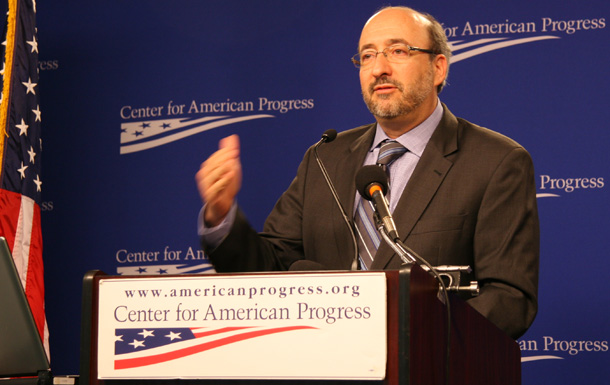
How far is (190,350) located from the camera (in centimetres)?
140

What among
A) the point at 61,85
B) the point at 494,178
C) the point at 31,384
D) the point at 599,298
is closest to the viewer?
the point at 31,384

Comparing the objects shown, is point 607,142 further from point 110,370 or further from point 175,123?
point 110,370

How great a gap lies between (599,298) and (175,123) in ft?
7.47

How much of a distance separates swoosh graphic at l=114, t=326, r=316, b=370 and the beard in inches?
51.0

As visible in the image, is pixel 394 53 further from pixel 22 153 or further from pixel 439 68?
pixel 22 153

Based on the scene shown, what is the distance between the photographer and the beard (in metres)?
2.54

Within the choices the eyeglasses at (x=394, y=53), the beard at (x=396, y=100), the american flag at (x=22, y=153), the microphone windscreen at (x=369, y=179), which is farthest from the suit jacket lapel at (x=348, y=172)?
the american flag at (x=22, y=153)

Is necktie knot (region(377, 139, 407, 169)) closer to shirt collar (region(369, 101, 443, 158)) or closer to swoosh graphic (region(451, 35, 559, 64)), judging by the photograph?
shirt collar (region(369, 101, 443, 158))

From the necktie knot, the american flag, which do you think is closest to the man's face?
the necktie knot

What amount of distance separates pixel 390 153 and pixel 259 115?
1770 mm

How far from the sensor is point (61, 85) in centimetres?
→ 449

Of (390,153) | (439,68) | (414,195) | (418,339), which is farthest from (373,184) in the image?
(439,68)

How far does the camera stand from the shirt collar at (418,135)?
8.24 feet

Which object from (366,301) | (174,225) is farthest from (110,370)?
(174,225)
